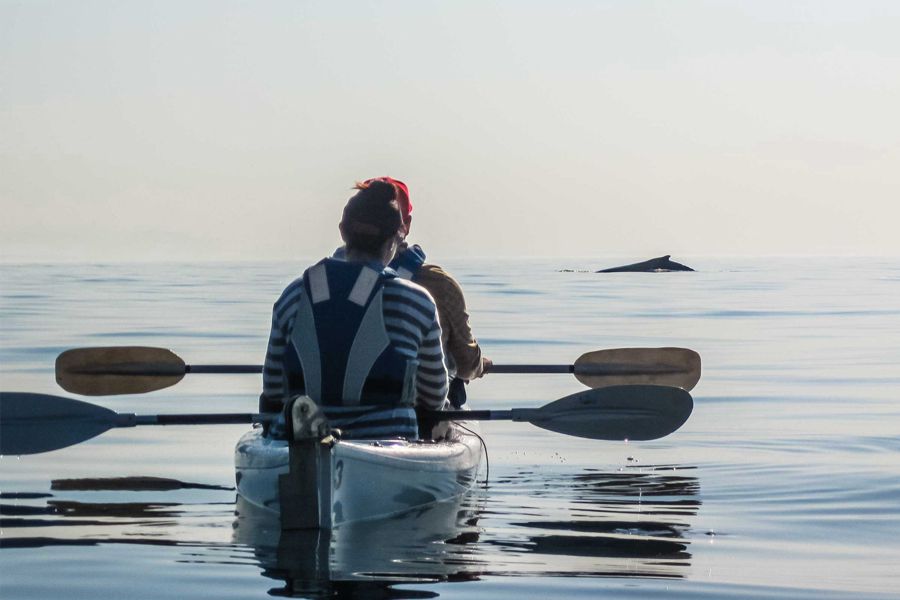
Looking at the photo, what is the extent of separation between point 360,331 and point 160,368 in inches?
123

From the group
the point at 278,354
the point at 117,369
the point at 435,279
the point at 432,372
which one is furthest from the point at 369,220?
the point at 117,369

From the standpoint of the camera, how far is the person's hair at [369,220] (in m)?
6.95

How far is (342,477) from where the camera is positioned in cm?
636

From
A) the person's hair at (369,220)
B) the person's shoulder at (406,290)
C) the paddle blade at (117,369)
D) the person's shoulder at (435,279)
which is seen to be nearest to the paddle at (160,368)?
the paddle blade at (117,369)

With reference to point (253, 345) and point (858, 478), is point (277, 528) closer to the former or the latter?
point (858, 478)

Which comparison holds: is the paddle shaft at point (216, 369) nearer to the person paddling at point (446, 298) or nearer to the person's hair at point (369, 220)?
the person paddling at point (446, 298)

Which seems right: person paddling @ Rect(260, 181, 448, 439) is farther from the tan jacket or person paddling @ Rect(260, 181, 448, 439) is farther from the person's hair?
the tan jacket

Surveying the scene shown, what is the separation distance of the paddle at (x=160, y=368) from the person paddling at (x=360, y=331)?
8.53ft

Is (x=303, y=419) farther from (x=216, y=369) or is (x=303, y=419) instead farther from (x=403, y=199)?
(x=216, y=369)

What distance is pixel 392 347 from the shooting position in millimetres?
6855

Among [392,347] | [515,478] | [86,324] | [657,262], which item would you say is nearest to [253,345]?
[86,324]

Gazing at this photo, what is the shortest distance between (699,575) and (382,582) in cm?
127

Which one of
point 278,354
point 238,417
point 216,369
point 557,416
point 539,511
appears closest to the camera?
point 278,354

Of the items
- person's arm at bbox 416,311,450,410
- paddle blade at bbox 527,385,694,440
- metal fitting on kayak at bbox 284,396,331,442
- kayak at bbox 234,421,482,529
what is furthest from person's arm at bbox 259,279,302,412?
paddle blade at bbox 527,385,694,440
